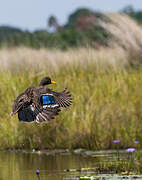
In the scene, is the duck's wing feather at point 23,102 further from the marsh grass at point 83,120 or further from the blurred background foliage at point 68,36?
the blurred background foliage at point 68,36

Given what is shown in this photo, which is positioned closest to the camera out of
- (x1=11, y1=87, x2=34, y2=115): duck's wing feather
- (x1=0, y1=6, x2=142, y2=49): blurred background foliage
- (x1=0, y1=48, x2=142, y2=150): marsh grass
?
(x1=11, y1=87, x2=34, y2=115): duck's wing feather

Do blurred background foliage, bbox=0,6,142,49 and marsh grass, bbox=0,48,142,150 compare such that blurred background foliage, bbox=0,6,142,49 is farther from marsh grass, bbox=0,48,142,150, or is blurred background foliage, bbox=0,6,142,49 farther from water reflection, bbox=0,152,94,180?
water reflection, bbox=0,152,94,180

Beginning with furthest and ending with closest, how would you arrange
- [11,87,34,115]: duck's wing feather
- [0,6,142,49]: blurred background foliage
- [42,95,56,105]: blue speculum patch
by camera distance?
[0,6,142,49]: blurred background foliage → [42,95,56,105]: blue speculum patch → [11,87,34,115]: duck's wing feather

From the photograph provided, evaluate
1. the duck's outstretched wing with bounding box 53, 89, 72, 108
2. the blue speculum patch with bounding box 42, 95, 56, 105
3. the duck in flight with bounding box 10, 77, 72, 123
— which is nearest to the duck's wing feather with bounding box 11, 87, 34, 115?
the duck in flight with bounding box 10, 77, 72, 123

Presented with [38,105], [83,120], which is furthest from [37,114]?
[83,120]

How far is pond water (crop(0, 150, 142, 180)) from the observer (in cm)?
661

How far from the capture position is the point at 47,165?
24.8 ft

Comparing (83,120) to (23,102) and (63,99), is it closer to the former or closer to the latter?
(63,99)

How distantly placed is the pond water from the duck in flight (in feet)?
6.14

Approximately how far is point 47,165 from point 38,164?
0.18m

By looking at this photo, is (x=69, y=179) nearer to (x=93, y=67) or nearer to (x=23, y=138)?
(x=23, y=138)

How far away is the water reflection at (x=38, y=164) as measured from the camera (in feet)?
22.0

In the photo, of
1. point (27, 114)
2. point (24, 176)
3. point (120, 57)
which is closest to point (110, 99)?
point (24, 176)

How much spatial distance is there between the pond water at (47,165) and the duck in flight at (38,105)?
1.87 metres
